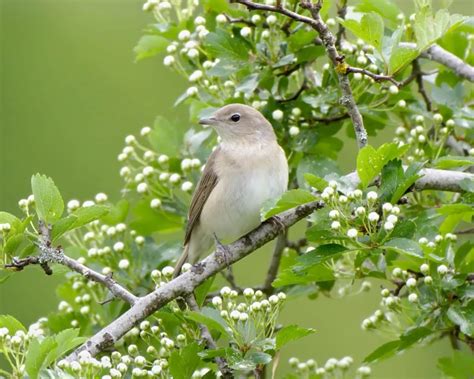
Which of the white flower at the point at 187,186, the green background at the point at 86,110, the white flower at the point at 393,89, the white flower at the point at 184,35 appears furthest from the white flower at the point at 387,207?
the green background at the point at 86,110

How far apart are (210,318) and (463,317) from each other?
122 centimetres

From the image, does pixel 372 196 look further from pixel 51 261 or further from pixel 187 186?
pixel 187 186

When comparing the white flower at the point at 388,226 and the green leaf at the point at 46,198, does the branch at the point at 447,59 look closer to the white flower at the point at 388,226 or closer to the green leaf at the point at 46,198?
the white flower at the point at 388,226

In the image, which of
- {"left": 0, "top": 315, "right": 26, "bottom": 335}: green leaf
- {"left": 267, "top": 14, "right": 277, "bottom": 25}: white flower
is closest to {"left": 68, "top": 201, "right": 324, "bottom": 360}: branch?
{"left": 0, "top": 315, "right": 26, "bottom": 335}: green leaf

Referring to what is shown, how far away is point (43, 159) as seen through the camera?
1202 centimetres

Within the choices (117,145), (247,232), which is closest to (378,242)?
(247,232)

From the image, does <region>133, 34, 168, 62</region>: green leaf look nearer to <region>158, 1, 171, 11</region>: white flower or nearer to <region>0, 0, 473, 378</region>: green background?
<region>158, 1, 171, 11</region>: white flower

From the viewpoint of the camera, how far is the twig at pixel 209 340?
4801 mm

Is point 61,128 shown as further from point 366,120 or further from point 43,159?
point 366,120

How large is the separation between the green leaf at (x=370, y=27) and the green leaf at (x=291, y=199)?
931 mm

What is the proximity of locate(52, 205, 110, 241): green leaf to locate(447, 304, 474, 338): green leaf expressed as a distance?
170 cm

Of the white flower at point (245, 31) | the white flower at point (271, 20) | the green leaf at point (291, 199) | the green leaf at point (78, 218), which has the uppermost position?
the white flower at point (271, 20)

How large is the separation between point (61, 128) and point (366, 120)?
672 cm

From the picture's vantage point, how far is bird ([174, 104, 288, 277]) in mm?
6137
